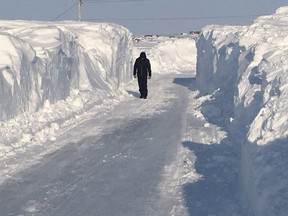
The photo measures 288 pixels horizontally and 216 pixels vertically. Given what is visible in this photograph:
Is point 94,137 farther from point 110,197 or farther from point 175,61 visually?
point 175,61

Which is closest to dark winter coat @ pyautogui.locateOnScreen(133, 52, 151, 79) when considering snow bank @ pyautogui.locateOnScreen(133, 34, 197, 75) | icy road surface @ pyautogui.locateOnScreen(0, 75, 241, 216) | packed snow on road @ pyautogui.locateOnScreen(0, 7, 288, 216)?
packed snow on road @ pyautogui.locateOnScreen(0, 7, 288, 216)

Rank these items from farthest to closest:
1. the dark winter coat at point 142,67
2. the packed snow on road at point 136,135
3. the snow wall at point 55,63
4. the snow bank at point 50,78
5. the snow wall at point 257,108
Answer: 1. the dark winter coat at point 142,67
2. the snow wall at point 55,63
3. the snow bank at point 50,78
4. the packed snow on road at point 136,135
5. the snow wall at point 257,108

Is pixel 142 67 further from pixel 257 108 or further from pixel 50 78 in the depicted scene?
pixel 257 108

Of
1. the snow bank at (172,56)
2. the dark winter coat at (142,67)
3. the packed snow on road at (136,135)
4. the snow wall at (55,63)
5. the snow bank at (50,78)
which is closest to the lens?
the packed snow on road at (136,135)

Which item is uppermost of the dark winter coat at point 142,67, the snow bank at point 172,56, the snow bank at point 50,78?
the snow bank at point 50,78

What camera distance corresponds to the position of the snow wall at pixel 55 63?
42.8 feet

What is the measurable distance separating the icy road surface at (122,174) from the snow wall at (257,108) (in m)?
0.50

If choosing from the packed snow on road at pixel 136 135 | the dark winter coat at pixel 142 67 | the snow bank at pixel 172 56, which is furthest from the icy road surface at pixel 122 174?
the snow bank at pixel 172 56

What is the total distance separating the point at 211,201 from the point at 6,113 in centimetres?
595

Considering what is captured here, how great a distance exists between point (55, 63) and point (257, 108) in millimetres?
8329

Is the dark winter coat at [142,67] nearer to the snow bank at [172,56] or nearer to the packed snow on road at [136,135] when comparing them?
the packed snow on road at [136,135]

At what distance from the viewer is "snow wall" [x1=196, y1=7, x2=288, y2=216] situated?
6551 millimetres

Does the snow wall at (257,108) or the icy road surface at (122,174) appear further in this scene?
the icy road surface at (122,174)

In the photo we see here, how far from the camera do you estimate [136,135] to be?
12.7 m
